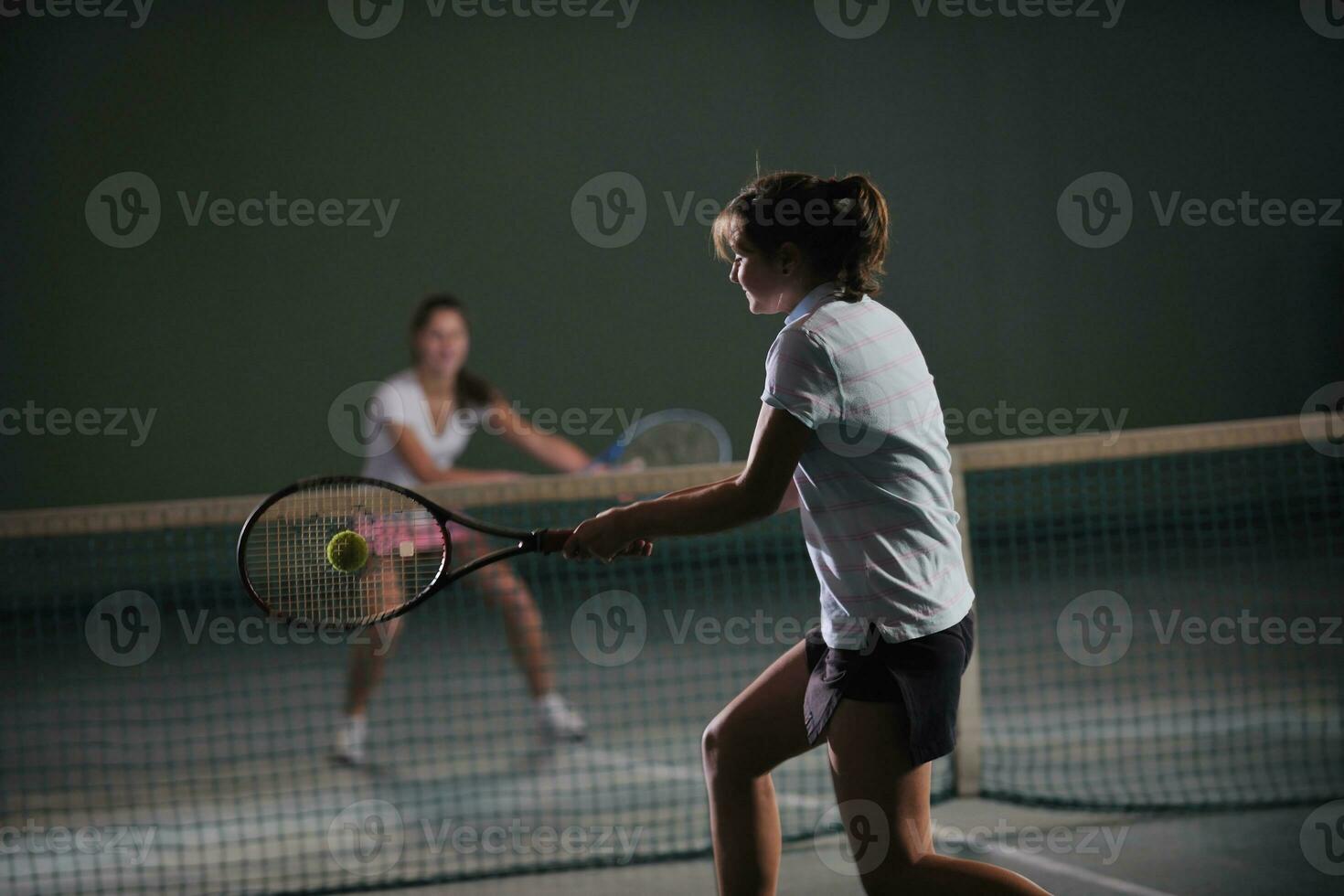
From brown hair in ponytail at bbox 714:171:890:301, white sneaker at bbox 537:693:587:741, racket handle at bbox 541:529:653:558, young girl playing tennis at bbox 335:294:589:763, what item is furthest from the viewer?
white sneaker at bbox 537:693:587:741

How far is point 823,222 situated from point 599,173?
6.72 metres

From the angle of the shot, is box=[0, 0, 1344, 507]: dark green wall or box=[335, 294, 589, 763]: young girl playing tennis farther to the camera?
box=[0, 0, 1344, 507]: dark green wall

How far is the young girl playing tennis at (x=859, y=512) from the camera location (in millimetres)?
1870

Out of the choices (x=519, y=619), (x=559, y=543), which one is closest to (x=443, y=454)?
(x=519, y=619)

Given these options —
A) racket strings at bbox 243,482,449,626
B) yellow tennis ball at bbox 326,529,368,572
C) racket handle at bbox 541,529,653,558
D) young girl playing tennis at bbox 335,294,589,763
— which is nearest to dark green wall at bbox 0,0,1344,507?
young girl playing tennis at bbox 335,294,589,763

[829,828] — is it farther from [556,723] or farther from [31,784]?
[31,784]

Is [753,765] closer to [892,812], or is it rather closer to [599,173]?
[892,812]

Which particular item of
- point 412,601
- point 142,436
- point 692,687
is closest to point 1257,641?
point 692,687

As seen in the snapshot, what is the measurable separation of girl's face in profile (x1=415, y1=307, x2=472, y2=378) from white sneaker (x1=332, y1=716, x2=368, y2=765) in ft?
4.04

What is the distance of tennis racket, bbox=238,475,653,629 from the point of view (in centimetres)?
229

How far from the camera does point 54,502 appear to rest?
26.5 feet

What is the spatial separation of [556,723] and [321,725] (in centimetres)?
114

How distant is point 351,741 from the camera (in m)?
4.21

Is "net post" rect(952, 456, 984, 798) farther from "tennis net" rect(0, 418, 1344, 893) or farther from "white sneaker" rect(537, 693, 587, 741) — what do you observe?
"white sneaker" rect(537, 693, 587, 741)
